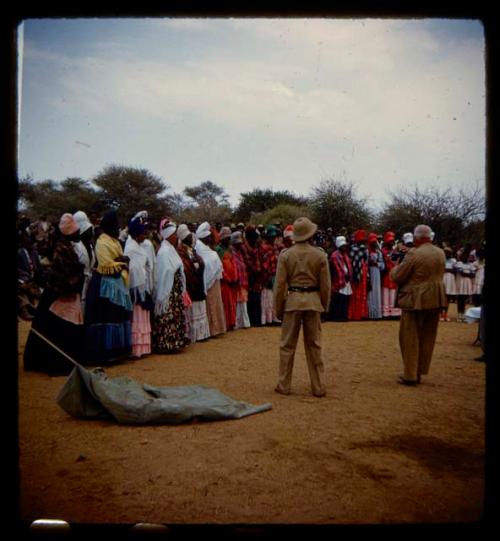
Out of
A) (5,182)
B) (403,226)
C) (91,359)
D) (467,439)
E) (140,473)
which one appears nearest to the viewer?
(5,182)

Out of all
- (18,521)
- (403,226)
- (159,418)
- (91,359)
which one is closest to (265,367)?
(91,359)

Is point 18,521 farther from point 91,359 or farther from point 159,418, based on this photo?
point 91,359

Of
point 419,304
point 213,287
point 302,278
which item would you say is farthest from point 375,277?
point 302,278

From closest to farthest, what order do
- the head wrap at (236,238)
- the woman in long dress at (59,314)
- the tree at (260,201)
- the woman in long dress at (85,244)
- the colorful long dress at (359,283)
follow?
1. the woman in long dress at (59,314)
2. the woman in long dress at (85,244)
3. the head wrap at (236,238)
4. the colorful long dress at (359,283)
5. the tree at (260,201)

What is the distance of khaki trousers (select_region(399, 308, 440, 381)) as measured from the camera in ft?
22.4

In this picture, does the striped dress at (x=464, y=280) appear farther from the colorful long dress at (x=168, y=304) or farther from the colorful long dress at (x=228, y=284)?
the colorful long dress at (x=168, y=304)

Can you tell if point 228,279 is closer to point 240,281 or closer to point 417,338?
point 240,281

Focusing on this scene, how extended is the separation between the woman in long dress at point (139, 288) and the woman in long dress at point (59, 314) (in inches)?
45.1

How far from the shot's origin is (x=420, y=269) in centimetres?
689

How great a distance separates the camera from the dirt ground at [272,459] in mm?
3377

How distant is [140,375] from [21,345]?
125 inches

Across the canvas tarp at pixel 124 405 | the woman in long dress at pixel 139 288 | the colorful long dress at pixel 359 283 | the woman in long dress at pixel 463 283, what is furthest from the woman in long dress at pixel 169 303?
the woman in long dress at pixel 463 283

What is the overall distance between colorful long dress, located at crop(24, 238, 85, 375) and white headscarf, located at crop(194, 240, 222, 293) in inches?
140

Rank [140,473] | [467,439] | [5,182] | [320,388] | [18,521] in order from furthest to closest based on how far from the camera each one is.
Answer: [320,388]
[467,439]
[140,473]
[18,521]
[5,182]
